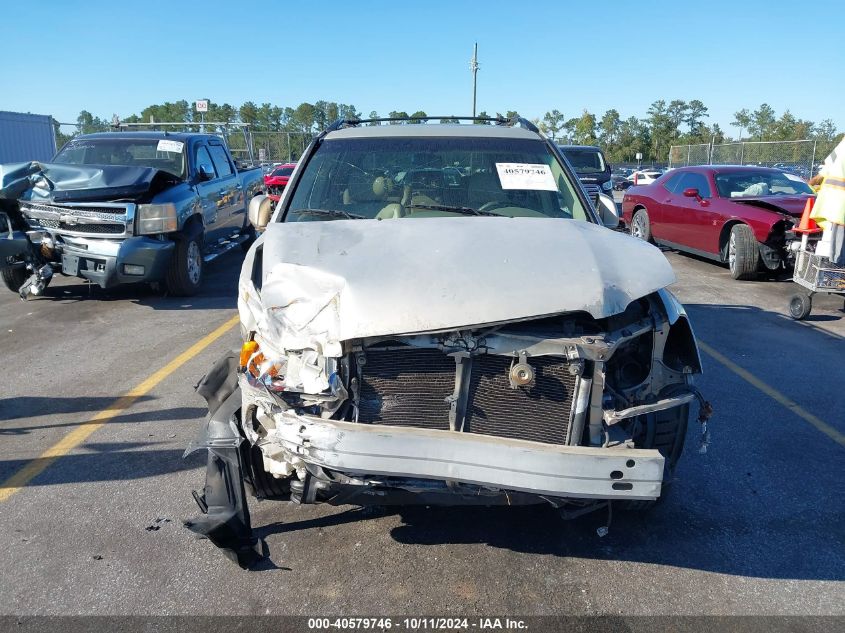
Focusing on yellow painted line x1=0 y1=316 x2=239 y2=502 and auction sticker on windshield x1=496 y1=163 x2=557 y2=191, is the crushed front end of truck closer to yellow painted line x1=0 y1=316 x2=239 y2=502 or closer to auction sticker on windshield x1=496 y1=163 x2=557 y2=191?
auction sticker on windshield x1=496 y1=163 x2=557 y2=191

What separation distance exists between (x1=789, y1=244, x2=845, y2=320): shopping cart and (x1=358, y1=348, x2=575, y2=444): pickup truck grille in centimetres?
601

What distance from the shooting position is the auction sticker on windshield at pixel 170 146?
9188mm

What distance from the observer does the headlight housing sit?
7812mm

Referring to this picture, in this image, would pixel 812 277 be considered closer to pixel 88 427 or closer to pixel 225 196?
pixel 88 427

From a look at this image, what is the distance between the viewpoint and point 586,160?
664 inches

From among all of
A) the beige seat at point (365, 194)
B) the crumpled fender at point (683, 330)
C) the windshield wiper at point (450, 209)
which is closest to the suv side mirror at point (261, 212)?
the beige seat at point (365, 194)

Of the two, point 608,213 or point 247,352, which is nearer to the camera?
point 247,352

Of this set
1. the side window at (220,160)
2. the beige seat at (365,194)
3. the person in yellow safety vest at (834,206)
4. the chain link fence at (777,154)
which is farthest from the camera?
the chain link fence at (777,154)

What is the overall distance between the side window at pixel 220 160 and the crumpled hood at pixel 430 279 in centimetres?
726

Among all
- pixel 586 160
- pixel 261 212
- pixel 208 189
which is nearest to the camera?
pixel 261 212

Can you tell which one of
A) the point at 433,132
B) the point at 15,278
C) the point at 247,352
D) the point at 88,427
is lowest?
the point at 88,427

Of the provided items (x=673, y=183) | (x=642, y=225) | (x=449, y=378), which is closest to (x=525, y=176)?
(x=449, y=378)

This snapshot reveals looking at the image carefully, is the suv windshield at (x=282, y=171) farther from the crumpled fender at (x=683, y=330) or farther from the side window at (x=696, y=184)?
the crumpled fender at (x=683, y=330)

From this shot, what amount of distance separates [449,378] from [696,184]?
10.2 meters
